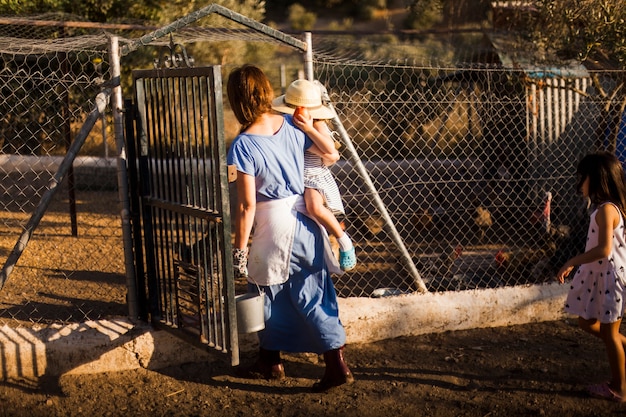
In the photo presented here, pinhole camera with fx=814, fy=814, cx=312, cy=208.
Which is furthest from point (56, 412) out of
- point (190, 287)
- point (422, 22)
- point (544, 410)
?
point (422, 22)

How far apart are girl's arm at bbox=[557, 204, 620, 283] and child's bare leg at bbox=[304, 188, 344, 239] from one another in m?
1.27

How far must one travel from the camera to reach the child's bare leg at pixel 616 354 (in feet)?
14.6

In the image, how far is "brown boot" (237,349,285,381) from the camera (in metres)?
4.83

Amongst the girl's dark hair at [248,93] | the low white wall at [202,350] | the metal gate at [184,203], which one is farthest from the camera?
the low white wall at [202,350]

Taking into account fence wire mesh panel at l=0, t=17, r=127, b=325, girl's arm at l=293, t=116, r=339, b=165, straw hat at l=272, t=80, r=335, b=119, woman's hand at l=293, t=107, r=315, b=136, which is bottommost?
fence wire mesh panel at l=0, t=17, r=127, b=325

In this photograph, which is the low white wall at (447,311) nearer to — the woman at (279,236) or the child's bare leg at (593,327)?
the woman at (279,236)

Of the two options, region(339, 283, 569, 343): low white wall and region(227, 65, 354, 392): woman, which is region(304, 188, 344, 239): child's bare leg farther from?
region(339, 283, 569, 343): low white wall

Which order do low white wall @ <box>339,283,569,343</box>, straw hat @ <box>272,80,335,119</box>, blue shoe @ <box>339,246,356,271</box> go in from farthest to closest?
low white wall @ <box>339,283,569,343</box>, blue shoe @ <box>339,246,356,271</box>, straw hat @ <box>272,80,335,119</box>

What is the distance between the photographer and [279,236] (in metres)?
4.49

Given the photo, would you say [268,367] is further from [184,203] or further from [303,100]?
[303,100]

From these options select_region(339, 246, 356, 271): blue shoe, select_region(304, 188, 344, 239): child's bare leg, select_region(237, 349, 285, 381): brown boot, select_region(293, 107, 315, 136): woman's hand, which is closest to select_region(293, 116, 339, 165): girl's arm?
A: select_region(293, 107, 315, 136): woman's hand

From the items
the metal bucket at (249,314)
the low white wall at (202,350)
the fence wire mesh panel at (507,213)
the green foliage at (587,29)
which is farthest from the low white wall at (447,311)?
the green foliage at (587,29)

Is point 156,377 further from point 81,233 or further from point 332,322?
point 81,233

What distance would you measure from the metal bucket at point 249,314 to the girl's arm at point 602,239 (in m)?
1.64
